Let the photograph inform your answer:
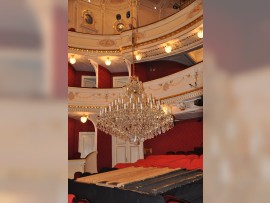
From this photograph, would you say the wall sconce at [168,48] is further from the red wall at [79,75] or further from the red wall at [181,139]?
the red wall at [79,75]

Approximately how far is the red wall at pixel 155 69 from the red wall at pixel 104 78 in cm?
198

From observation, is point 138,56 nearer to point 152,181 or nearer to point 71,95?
point 71,95

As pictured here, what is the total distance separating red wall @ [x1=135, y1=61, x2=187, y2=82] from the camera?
12.3 meters

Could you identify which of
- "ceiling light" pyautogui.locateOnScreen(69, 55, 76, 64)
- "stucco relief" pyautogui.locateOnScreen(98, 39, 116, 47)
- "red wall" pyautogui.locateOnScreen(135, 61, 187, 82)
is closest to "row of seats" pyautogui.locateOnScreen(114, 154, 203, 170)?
"red wall" pyautogui.locateOnScreen(135, 61, 187, 82)

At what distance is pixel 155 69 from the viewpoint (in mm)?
12680

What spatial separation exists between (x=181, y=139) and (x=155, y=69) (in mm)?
3603

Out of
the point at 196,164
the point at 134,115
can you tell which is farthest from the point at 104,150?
Answer: the point at 134,115

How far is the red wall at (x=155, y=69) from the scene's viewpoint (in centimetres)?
1230
